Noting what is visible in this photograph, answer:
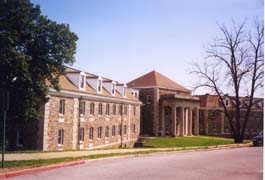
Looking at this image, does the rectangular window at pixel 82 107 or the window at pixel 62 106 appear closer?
the window at pixel 62 106

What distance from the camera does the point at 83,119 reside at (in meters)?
17.3

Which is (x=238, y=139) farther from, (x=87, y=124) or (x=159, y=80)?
(x=87, y=124)

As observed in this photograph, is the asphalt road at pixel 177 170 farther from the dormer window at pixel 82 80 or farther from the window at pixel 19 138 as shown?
the window at pixel 19 138

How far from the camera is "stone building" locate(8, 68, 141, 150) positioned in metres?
13.2

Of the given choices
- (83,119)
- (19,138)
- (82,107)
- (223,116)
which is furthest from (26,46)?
(83,119)

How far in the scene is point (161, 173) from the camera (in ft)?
24.9

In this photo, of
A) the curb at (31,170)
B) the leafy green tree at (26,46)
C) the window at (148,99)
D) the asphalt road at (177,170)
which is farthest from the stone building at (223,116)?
the window at (148,99)

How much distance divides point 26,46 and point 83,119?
27.3 feet

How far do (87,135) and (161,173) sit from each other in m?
10.5

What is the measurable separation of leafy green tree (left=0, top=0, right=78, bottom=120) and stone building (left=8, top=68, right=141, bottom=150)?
65.3 inches

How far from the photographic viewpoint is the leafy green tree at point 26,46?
9.03 meters

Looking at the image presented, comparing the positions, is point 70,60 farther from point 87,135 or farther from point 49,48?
point 87,135

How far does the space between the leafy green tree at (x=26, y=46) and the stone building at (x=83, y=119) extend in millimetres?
1658

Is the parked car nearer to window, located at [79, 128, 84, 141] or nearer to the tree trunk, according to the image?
the tree trunk
